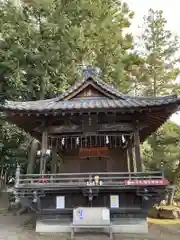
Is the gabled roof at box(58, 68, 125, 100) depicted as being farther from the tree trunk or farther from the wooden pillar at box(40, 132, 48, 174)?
the tree trunk

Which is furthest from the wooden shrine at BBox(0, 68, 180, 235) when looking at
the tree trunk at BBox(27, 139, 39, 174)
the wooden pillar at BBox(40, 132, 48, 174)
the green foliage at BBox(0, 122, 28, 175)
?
the green foliage at BBox(0, 122, 28, 175)

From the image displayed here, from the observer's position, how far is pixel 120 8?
26.5 meters

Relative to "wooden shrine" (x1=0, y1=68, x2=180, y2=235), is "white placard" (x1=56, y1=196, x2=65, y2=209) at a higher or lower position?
lower

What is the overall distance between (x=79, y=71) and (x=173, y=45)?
9.40m

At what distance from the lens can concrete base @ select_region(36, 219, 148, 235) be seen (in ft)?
32.4

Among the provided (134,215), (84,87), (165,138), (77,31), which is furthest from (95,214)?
(77,31)

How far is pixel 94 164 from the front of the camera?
1272 cm

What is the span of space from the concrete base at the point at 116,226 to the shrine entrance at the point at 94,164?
308 cm

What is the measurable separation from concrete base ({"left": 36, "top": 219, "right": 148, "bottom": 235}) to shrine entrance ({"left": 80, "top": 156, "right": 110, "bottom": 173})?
3.08m

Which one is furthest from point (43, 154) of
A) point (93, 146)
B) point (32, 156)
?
point (32, 156)

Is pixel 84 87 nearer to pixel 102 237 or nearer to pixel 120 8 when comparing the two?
pixel 102 237

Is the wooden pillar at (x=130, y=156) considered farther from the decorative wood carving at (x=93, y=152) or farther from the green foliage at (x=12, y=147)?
the green foliage at (x=12, y=147)

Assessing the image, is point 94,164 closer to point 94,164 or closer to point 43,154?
point 94,164

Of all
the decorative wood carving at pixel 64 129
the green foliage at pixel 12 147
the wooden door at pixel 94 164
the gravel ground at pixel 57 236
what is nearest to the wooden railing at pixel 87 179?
the gravel ground at pixel 57 236
